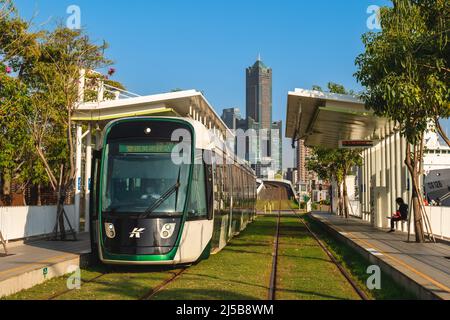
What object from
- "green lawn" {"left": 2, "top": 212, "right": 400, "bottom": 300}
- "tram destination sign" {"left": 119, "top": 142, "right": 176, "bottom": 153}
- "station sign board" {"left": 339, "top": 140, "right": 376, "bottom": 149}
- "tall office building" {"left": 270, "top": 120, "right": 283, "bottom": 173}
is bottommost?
"green lawn" {"left": 2, "top": 212, "right": 400, "bottom": 300}

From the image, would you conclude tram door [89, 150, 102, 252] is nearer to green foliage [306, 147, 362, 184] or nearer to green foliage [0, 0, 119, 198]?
green foliage [0, 0, 119, 198]

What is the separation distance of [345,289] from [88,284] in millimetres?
4677

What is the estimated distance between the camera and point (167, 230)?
42.1 feet

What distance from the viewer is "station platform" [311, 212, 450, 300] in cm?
1005

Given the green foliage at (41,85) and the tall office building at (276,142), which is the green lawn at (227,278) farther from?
the tall office building at (276,142)

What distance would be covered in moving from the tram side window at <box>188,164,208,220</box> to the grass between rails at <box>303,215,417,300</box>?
354 centimetres

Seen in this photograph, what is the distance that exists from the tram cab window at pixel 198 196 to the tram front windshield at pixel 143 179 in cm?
25

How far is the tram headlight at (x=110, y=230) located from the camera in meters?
12.9

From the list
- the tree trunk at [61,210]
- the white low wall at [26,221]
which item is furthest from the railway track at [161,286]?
the tree trunk at [61,210]

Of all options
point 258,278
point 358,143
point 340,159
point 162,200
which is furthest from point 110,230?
point 340,159

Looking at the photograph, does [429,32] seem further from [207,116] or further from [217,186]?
[207,116]

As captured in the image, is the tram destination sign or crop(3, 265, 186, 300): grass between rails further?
the tram destination sign

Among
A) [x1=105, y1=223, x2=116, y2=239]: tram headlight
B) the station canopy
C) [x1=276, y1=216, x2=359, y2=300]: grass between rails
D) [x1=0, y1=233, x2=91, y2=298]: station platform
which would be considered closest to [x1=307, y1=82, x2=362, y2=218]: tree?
the station canopy
